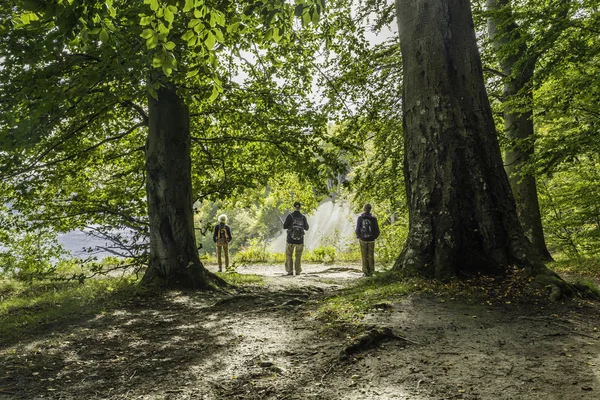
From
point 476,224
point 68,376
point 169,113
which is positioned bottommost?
point 68,376

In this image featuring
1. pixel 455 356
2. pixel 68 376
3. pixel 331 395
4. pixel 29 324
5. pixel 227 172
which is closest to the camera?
pixel 331 395

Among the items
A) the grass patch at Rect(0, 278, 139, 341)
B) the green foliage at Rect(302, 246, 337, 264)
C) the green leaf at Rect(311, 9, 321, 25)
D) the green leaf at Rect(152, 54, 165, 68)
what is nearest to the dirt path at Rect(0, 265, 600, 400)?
the grass patch at Rect(0, 278, 139, 341)

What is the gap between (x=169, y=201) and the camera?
736 cm

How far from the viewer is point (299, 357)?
335 centimetres

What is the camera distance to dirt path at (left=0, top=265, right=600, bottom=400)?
2.64 m

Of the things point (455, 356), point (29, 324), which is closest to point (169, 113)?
point (29, 324)

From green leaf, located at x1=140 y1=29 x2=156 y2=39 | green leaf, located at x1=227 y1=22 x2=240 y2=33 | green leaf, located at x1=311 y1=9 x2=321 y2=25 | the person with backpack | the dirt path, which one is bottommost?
the dirt path

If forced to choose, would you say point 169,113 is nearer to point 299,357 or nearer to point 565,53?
point 299,357

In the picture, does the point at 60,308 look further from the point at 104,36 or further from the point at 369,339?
the point at 104,36

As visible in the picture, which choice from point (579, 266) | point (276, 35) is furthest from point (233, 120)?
point (579, 266)

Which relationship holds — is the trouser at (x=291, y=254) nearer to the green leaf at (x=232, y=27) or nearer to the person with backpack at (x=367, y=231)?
the person with backpack at (x=367, y=231)

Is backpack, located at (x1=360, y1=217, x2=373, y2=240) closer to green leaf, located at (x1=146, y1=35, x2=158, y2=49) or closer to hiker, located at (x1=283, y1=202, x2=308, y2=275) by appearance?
hiker, located at (x1=283, y1=202, x2=308, y2=275)

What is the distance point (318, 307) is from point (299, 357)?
5.12 ft

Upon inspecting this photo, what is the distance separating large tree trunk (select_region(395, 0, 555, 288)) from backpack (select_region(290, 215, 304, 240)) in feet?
21.6
